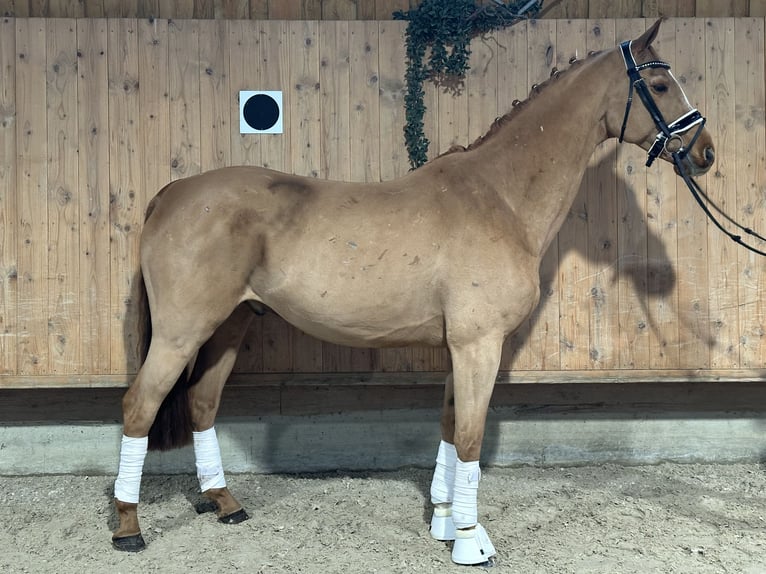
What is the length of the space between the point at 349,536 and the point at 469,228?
5.38 ft

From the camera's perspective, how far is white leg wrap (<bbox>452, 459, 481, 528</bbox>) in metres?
3.13

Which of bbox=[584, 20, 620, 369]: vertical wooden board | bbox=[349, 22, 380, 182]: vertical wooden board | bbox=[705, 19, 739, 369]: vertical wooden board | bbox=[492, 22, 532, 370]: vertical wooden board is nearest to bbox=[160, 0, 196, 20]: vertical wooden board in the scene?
bbox=[349, 22, 380, 182]: vertical wooden board

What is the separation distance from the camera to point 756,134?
13.9 feet

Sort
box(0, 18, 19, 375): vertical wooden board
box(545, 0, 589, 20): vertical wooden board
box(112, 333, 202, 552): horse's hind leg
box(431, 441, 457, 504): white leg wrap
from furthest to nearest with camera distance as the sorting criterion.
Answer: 1. box(545, 0, 589, 20): vertical wooden board
2. box(0, 18, 19, 375): vertical wooden board
3. box(431, 441, 457, 504): white leg wrap
4. box(112, 333, 202, 552): horse's hind leg

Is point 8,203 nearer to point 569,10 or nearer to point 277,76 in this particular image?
point 277,76

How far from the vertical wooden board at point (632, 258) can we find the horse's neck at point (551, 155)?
927 mm

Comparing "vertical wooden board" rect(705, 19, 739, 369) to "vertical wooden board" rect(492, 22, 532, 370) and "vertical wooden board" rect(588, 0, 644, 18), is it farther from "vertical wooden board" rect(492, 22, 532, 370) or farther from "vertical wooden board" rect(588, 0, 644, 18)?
"vertical wooden board" rect(492, 22, 532, 370)

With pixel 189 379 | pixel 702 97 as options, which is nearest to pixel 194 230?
pixel 189 379

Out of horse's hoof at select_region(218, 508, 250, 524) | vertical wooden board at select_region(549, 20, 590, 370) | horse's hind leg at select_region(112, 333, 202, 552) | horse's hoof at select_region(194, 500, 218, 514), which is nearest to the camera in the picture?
horse's hind leg at select_region(112, 333, 202, 552)

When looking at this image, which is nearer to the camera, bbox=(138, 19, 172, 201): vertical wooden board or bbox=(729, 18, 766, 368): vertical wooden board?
bbox=(138, 19, 172, 201): vertical wooden board

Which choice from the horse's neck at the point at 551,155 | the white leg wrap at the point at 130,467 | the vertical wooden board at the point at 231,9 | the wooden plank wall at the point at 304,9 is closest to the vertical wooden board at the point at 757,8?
the wooden plank wall at the point at 304,9

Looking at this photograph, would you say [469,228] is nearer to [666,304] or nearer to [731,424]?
[666,304]

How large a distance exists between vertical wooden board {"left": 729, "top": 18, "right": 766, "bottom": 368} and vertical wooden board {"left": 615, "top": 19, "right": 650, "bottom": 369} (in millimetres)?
582

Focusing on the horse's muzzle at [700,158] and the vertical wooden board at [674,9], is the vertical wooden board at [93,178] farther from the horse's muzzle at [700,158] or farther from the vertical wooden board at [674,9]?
the vertical wooden board at [674,9]
